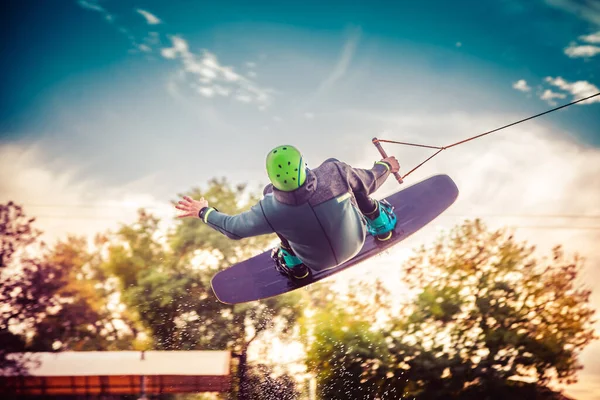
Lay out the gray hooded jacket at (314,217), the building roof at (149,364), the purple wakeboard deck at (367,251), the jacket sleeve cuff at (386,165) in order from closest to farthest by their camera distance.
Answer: the gray hooded jacket at (314,217) → the jacket sleeve cuff at (386,165) → the purple wakeboard deck at (367,251) → the building roof at (149,364)

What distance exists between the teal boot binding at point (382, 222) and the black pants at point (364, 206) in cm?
4

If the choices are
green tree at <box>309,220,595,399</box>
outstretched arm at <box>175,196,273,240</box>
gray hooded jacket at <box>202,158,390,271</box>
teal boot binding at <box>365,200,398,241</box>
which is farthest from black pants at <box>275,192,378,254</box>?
green tree at <box>309,220,595,399</box>

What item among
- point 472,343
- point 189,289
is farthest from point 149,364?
point 472,343

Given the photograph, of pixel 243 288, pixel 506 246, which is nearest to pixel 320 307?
pixel 506 246

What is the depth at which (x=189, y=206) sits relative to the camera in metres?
2.98

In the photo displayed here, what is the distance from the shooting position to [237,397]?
45.3ft


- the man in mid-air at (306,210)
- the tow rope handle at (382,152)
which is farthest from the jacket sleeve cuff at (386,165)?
the man in mid-air at (306,210)

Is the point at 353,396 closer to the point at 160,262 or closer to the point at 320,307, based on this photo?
the point at 320,307

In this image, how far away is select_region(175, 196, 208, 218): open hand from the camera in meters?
2.95

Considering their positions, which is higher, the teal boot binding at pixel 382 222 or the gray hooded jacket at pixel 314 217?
the teal boot binding at pixel 382 222

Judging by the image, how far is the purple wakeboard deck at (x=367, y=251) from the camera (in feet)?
15.3

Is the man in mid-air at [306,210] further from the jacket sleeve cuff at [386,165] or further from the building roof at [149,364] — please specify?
the building roof at [149,364]

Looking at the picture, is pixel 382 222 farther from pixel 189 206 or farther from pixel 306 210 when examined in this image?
pixel 189 206

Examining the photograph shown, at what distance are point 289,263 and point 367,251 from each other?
124cm
